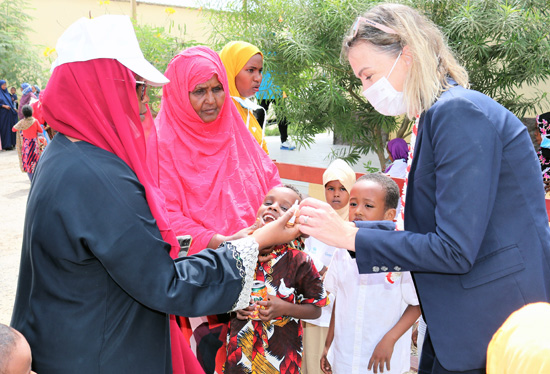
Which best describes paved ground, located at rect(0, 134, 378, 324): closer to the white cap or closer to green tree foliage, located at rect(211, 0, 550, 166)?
green tree foliage, located at rect(211, 0, 550, 166)

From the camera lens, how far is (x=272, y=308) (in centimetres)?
248

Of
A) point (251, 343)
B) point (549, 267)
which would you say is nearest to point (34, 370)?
point (251, 343)

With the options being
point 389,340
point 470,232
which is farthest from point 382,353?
point 470,232

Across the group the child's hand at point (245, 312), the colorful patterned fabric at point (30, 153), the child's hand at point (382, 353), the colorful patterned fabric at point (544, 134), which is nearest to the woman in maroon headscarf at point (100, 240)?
the child's hand at point (245, 312)

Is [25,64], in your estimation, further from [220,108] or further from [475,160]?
[475,160]

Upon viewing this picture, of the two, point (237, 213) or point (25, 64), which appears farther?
point (25, 64)

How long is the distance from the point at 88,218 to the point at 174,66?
1793 millimetres

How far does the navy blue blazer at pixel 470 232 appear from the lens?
5.07 ft

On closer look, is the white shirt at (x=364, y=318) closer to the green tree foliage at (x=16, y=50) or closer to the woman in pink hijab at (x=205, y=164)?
the woman in pink hijab at (x=205, y=164)

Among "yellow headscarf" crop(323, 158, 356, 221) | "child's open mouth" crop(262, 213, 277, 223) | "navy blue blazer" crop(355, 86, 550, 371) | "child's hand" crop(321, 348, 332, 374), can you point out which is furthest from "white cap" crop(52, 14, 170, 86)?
"yellow headscarf" crop(323, 158, 356, 221)

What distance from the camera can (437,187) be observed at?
63.4 inches

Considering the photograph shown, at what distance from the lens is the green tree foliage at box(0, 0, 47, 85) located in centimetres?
1917

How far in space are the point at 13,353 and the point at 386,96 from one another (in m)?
1.55

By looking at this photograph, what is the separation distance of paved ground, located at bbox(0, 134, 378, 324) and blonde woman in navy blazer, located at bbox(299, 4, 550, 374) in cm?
410
